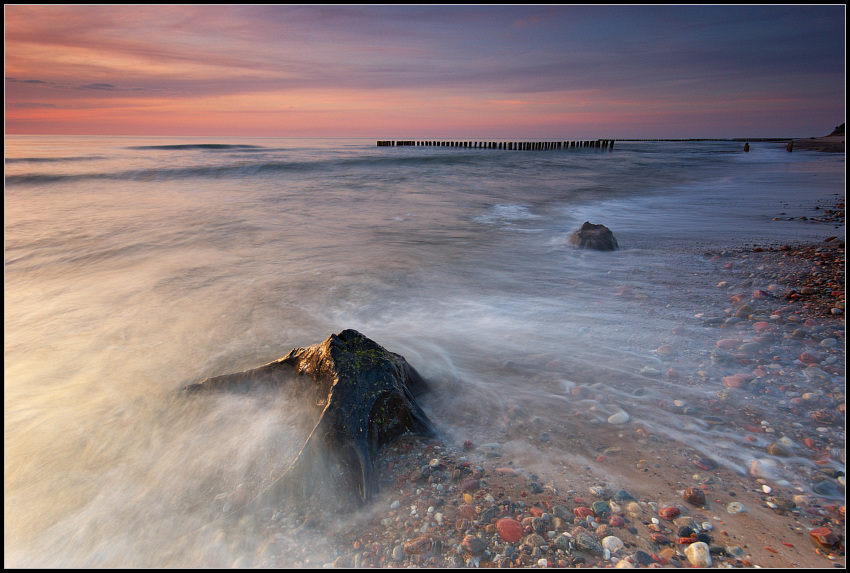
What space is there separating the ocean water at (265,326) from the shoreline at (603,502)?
20 cm

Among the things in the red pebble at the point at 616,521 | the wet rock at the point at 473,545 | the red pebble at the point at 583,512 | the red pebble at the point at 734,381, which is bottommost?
the wet rock at the point at 473,545

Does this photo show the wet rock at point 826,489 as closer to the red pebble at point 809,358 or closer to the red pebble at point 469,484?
the red pebble at point 809,358

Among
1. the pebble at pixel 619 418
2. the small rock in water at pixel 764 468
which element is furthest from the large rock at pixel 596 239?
the small rock in water at pixel 764 468

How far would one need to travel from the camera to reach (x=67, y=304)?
5.77 metres

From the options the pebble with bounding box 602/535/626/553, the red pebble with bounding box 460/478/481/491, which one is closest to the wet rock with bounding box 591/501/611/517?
the pebble with bounding box 602/535/626/553

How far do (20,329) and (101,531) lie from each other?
4.01m

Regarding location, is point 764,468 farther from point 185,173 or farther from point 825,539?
point 185,173

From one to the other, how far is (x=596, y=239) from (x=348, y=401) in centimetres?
667

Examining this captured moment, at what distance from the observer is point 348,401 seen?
8.57 feet

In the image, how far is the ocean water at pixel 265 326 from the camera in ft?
8.66

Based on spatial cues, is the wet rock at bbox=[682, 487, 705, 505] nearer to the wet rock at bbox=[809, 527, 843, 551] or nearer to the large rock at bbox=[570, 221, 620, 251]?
the wet rock at bbox=[809, 527, 843, 551]

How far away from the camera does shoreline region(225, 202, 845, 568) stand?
2.03 metres

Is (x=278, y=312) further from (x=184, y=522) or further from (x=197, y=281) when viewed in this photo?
(x=184, y=522)

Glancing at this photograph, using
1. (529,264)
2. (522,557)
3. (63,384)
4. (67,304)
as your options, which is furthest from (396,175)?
(522,557)
